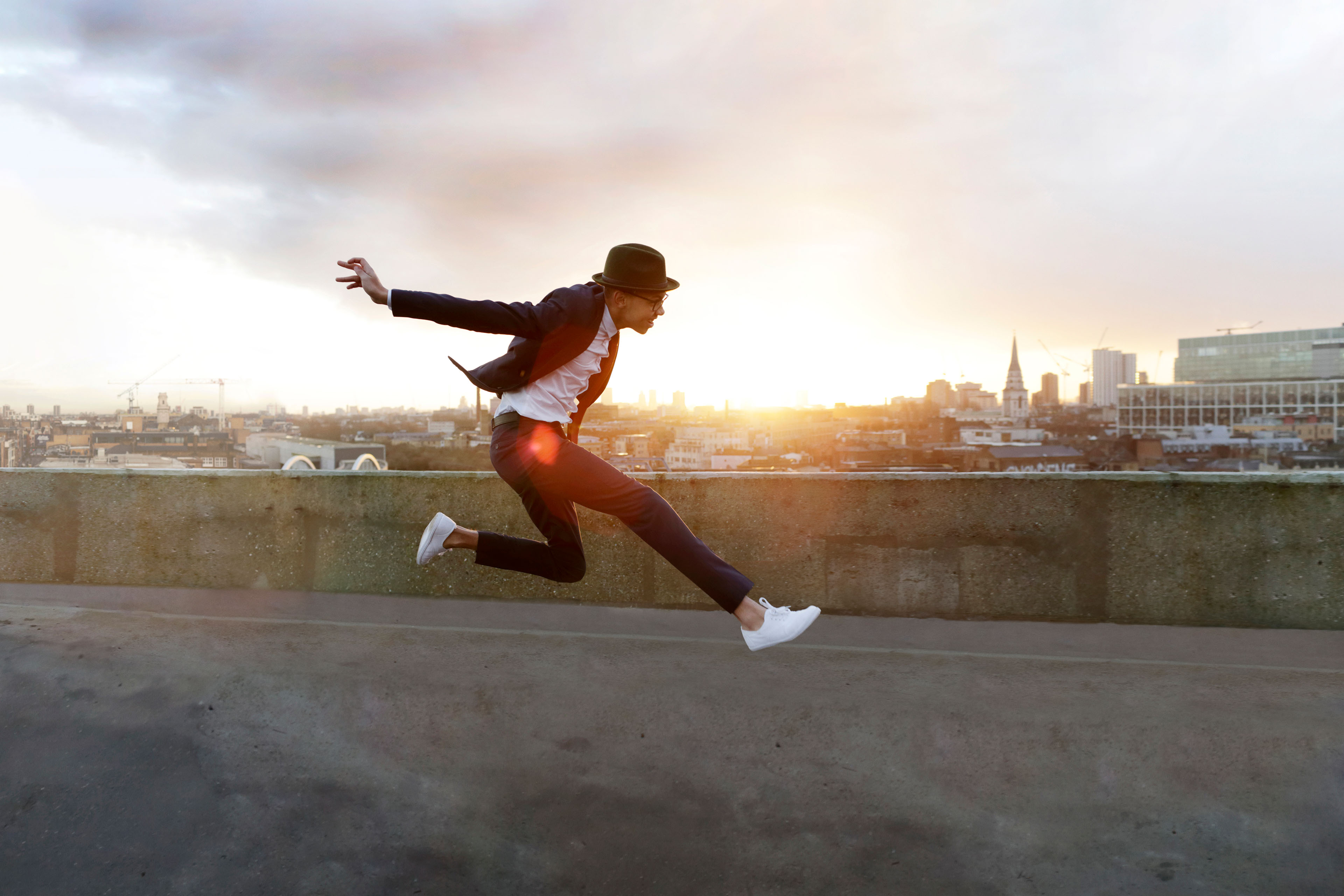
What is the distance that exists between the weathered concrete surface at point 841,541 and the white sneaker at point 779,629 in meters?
1.58

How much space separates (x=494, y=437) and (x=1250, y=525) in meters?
4.41

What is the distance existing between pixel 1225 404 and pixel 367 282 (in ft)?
604

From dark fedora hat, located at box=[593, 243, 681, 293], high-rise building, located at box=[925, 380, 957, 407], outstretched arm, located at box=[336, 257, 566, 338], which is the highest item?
high-rise building, located at box=[925, 380, 957, 407]

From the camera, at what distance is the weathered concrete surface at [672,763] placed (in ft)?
8.19

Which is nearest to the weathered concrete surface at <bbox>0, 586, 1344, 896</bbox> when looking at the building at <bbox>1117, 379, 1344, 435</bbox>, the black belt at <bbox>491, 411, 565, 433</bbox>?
the black belt at <bbox>491, 411, 565, 433</bbox>

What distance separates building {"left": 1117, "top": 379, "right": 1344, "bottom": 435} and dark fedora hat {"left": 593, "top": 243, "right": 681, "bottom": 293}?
163 metres

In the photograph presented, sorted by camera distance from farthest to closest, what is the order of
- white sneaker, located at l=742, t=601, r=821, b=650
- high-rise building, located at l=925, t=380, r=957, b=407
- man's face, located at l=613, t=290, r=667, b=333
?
high-rise building, located at l=925, t=380, r=957, b=407 → man's face, located at l=613, t=290, r=667, b=333 → white sneaker, located at l=742, t=601, r=821, b=650

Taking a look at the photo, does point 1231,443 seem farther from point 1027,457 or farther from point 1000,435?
point 1027,457

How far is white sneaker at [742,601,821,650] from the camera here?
329 cm

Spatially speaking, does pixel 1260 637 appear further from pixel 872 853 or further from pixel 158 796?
pixel 158 796

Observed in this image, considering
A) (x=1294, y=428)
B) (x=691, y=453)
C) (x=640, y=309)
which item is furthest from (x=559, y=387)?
(x=1294, y=428)

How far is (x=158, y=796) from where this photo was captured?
2.88 meters

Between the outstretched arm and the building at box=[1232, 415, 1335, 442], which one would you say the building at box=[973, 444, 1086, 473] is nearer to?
the outstretched arm

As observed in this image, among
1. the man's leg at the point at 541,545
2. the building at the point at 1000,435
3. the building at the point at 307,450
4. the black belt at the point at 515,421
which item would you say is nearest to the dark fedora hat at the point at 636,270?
the black belt at the point at 515,421
